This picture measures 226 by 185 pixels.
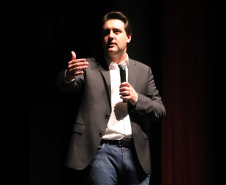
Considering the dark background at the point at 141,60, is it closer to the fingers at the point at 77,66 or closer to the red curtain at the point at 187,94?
the red curtain at the point at 187,94

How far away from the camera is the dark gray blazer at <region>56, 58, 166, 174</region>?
1612 millimetres

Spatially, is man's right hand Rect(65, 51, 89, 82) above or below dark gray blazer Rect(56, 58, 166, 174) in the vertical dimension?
above

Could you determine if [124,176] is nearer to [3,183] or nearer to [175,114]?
[175,114]

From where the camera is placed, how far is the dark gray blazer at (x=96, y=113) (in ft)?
5.29

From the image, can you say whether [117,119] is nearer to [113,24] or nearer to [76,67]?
[76,67]

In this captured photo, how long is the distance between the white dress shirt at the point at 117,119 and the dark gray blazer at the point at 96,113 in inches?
1.3

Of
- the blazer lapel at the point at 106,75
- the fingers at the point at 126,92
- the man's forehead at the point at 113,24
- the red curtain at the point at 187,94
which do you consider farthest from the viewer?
the red curtain at the point at 187,94

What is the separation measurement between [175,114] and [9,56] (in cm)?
156

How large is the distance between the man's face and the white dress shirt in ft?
0.59

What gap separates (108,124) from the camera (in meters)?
1.69

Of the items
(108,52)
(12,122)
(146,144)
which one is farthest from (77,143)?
(12,122)

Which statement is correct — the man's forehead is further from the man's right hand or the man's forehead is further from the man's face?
the man's right hand

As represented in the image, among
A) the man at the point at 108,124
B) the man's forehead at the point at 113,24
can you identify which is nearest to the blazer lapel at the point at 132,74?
the man at the point at 108,124

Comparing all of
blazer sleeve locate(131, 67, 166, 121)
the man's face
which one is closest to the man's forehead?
the man's face
